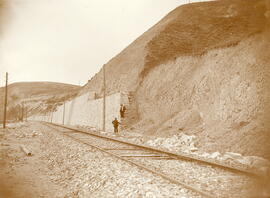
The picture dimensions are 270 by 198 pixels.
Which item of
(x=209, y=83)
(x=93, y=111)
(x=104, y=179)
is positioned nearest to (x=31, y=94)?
(x=93, y=111)

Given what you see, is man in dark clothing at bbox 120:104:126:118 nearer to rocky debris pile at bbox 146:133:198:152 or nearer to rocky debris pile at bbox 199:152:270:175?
rocky debris pile at bbox 146:133:198:152

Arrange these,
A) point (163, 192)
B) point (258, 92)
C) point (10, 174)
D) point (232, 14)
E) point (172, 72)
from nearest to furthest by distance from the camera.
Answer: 1. point (163, 192)
2. point (10, 174)
3. point (258, 92)
4. point (172, 72)
5. point (232, 14)

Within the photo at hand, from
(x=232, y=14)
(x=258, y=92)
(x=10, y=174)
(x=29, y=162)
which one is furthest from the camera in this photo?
(x=232, y=14)

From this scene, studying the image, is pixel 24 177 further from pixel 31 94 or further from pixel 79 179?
pixel 31 94

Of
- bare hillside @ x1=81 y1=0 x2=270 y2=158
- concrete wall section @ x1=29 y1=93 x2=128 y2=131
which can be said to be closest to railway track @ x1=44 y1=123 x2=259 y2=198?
bare hillside @ x1=81 y1=0 x2=270 y2=158

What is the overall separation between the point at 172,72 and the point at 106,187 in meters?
20.0

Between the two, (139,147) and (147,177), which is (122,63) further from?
(147,177)

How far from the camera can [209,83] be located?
1864 centimetres

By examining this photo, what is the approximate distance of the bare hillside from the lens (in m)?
12.9

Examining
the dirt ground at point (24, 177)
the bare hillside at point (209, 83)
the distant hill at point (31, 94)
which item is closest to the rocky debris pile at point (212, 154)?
the bare hillside at point (209, 83)

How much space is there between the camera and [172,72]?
25109mm

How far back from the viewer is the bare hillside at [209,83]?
12.9 meters

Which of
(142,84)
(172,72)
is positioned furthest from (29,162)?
(142,84)

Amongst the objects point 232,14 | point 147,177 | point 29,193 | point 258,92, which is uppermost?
point 232,14
